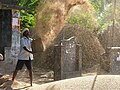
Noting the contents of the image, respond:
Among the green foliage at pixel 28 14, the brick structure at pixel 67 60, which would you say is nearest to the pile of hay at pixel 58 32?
the green foliage at pixel 28 14

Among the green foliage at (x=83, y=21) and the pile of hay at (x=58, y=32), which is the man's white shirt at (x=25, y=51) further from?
the green foliage at (x=83, y=21)

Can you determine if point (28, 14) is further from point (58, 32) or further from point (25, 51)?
point (25, 51)

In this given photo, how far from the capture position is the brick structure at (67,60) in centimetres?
1079

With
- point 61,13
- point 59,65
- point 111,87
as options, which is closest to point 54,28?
point 61,13

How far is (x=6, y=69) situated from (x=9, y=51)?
2.27ft

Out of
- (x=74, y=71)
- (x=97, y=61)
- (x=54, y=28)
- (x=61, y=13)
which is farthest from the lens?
(x=97, y=61)

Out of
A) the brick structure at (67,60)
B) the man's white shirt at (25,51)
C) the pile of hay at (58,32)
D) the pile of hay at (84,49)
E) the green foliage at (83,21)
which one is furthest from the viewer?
the green foliage at (83,21)

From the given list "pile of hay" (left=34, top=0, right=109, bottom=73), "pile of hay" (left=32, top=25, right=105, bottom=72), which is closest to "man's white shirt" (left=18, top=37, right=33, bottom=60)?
"pile of hay" (left=34, top=0, right=109, bottom=73)

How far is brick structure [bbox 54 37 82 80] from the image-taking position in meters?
10.8

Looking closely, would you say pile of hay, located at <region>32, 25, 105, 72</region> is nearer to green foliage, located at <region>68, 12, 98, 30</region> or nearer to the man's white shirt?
green foliage, located at <region>68, 12, 98, 30</region>

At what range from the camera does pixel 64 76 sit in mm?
10906

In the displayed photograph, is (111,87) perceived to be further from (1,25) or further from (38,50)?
(38,50)

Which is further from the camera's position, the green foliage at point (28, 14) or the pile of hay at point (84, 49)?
the green foliage at point (28, 14)

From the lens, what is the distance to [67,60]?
445 inches
